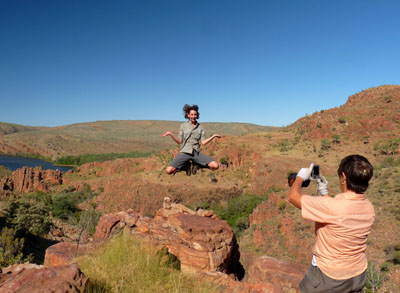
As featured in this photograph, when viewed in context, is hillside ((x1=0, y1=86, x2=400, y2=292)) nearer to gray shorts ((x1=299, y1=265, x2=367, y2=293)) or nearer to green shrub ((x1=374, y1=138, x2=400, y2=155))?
green shrub ((x1=374, y1=138, x2=400, y2=155))

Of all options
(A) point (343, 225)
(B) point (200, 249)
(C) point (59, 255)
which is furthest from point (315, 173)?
(C) point (59, 255)

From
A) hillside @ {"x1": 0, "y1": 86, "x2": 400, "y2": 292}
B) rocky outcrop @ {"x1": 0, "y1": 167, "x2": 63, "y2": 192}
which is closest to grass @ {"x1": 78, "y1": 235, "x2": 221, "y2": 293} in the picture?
hillside @ {"x1": 0, "y1": 86, "x2": 400, "y2": 292}

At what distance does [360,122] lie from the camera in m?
31.4

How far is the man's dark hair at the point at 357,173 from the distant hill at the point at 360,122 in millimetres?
31582

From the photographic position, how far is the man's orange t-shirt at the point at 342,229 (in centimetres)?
204

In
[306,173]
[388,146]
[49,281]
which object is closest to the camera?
[306,173]

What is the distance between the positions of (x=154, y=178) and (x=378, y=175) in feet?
79.0

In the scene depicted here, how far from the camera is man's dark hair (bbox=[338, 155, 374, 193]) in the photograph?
2002mm

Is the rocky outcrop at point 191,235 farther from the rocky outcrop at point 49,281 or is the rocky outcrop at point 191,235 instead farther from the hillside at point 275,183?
the hillside at point 275,183

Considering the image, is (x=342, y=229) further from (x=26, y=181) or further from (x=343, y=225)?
(x=26, y=181)

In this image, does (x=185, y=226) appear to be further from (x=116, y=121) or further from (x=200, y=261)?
(x=116, y=121)

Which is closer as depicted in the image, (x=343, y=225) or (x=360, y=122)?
(x=343, y=225)

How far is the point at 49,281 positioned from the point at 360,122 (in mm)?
36296

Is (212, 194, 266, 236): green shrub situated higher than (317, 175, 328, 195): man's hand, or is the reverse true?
(317, 175, 328, 195): man's hand
